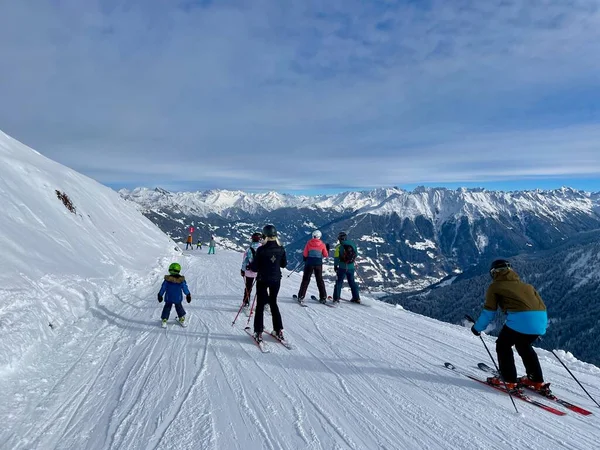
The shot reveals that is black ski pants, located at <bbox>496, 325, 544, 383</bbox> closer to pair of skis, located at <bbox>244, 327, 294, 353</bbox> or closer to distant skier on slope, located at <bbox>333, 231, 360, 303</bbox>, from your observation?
pair of skis, located at <bbox>244, 327, 294, 353</bbox>

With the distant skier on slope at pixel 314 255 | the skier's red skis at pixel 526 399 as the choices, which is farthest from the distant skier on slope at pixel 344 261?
the skier's red skis at pixel 526 399

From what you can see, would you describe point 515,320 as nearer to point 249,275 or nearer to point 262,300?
point 262,300

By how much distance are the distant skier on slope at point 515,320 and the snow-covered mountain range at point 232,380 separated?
0.60m

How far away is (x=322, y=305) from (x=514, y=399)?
766cm

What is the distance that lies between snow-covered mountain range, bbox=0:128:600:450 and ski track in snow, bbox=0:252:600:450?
0.09 ft

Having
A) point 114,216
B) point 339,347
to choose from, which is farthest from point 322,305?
point 114,216

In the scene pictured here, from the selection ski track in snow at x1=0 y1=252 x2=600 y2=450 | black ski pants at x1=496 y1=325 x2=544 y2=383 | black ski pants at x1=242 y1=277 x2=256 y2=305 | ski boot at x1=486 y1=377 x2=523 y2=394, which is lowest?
ski track in snow at x1=0 y1=252 x2=600 y2=450

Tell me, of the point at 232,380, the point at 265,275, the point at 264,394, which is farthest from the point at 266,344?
the point at 264,394

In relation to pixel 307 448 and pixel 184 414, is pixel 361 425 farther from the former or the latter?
pixel 184 414

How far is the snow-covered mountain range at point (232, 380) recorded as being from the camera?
184 inches

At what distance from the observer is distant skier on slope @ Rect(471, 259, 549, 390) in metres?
5.93

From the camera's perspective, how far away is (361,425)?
493 centimetres

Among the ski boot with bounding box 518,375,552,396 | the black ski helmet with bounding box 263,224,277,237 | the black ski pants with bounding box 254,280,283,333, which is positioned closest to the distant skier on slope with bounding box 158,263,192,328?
the black ski pants with bounding box 254,280,283,333

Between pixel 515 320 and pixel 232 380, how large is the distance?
4.98 meters
